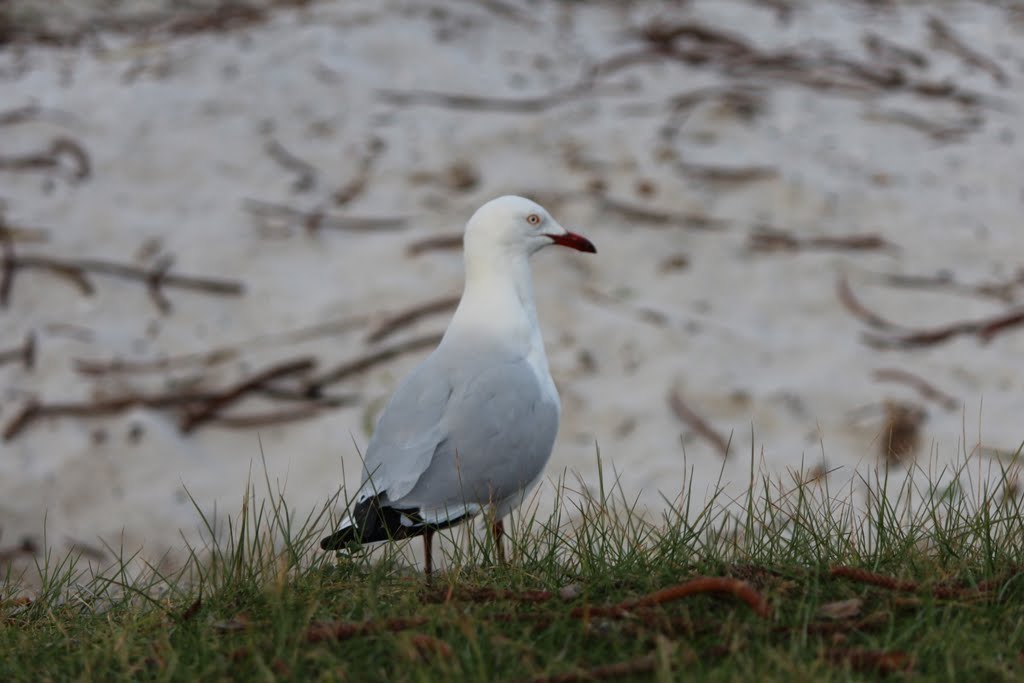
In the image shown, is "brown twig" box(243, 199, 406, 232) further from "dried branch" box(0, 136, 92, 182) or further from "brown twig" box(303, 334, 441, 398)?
"brown twig" box(303, 334, 441, 398)

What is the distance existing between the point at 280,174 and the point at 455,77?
1412 mm

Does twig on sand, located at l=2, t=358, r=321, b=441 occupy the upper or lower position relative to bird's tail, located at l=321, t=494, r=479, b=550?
upper

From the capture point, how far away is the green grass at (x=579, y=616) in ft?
7.31

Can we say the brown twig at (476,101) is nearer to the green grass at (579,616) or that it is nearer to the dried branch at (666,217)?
the dried branch at (666,217)

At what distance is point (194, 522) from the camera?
5.30m

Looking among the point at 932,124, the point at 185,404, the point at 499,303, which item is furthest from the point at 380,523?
the point at 932,124

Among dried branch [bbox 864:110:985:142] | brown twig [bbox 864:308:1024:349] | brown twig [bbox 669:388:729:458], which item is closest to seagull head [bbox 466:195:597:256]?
brown twig [bbox 669:388:729:458]

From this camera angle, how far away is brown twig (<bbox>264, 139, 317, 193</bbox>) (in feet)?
23.9

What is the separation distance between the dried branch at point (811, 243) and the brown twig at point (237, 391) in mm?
2499

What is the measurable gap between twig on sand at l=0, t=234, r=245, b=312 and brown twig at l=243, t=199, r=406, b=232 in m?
0.62

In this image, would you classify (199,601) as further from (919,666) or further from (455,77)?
(455,77)

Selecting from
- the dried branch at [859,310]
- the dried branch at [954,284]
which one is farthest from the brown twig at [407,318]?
the dried branch at [954,284]

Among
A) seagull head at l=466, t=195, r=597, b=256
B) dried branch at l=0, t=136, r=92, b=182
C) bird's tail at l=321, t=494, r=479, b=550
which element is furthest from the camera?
dried branch at l=0, t=136, r=92, b=182

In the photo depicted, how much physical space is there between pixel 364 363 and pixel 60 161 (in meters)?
2.62
